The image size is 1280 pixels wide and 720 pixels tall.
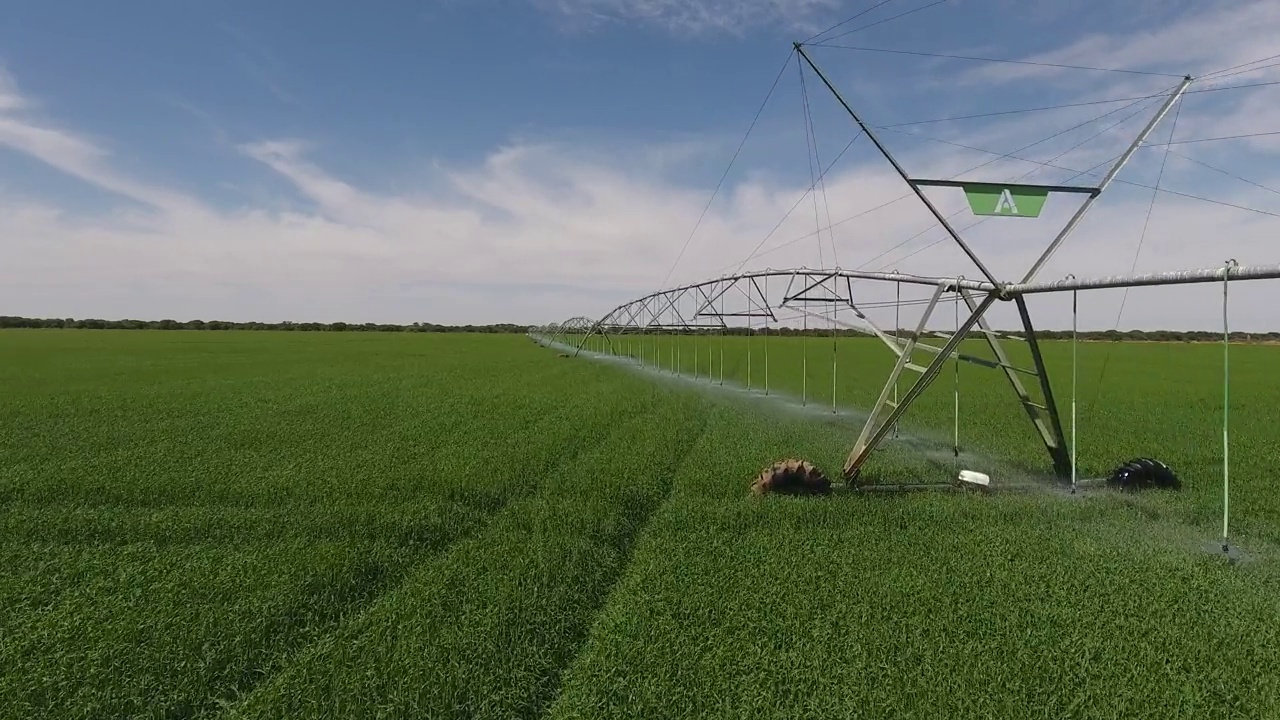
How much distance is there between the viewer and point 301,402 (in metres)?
21.2

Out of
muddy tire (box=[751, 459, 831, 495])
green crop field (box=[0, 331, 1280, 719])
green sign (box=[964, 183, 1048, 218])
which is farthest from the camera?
muddy tire (box=[751, 459, 831, 495])

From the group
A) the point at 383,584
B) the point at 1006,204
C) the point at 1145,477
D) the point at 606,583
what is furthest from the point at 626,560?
the point at 1145,477

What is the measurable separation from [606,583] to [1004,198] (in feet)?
21.6

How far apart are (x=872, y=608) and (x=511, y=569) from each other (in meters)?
3.83

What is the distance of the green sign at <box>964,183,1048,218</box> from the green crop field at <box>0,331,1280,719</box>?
4.00 m

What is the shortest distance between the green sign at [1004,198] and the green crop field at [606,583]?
13.1 ft

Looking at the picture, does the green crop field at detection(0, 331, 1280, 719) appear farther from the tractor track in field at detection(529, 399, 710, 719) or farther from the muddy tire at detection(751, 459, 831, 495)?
the muddy tire at detection(751, 459, 831, 495)

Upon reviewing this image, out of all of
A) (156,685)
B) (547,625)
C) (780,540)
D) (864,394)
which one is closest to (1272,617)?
(780,540)

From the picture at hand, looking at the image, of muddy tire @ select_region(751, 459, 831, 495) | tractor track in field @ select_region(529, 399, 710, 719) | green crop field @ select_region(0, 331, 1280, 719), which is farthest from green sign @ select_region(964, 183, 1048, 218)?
tractor track in field @ select_region(529, 399, 710, 719)

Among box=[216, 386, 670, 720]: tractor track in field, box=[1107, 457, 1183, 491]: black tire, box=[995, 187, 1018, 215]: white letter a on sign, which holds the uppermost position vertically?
box=[995, 187, 1018, 215]: white letter a on sign

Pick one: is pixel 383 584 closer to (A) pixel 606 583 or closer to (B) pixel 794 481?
(A) pixel 606 583

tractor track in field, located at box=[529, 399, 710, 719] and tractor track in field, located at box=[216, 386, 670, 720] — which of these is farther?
tractor track in field, located at box=[216, 386, 670, 720]

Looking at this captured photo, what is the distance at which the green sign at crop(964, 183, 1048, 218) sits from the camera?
8.09 m

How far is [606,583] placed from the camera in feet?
23.6
